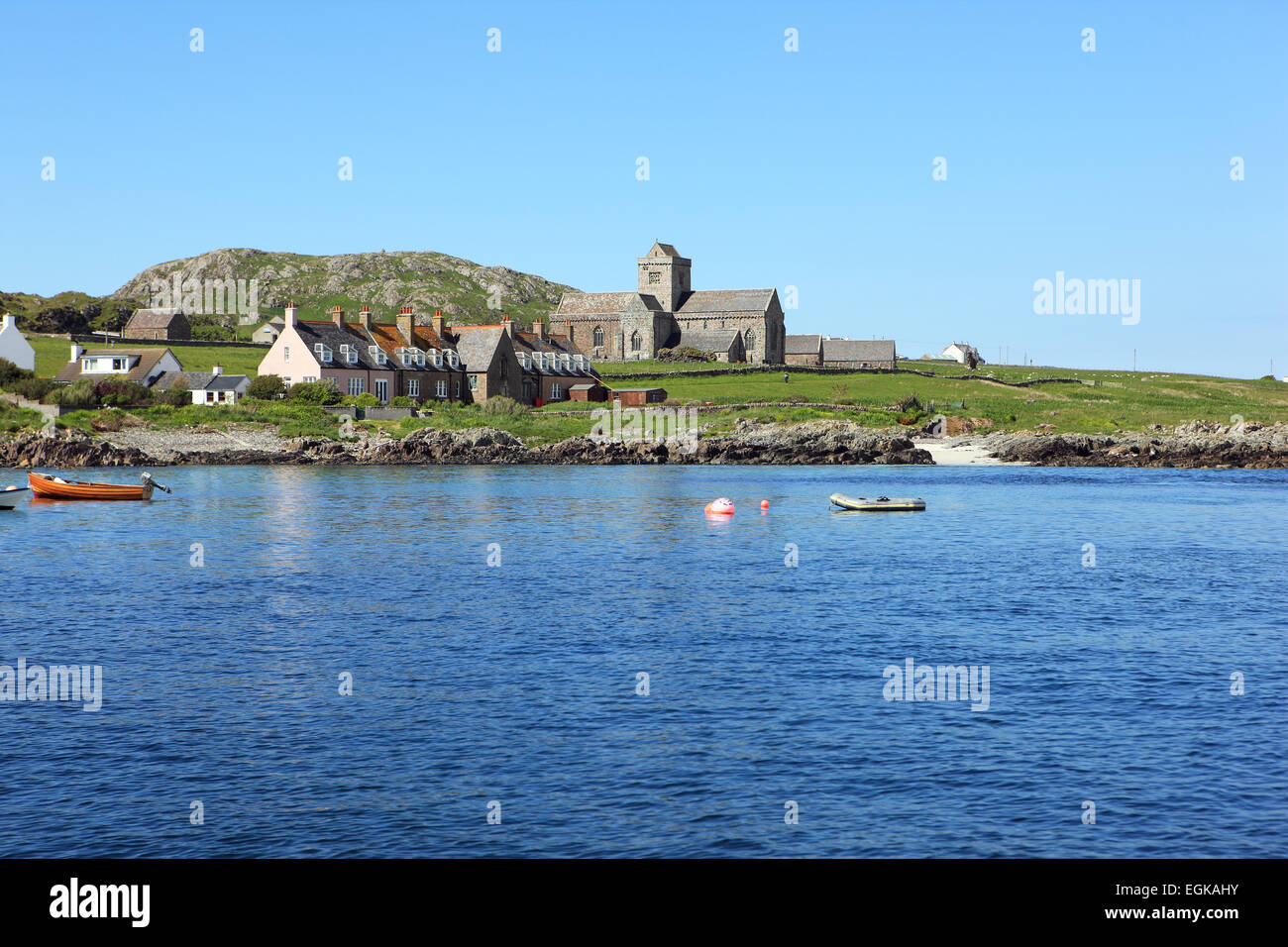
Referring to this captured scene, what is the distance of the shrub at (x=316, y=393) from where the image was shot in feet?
355

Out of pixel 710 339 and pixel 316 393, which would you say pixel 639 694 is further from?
pixel 710 339

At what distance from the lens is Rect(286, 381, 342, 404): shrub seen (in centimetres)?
10831

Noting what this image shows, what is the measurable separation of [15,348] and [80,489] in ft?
229

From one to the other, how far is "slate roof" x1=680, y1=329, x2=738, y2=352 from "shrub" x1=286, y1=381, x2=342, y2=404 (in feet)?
290

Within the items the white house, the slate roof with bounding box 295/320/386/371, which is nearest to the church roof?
the slate roof with bounding box 295/320/386/371

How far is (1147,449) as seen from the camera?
107125 millimetres

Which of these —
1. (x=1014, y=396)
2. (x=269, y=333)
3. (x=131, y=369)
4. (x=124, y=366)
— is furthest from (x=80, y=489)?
(x=1014, y=396)

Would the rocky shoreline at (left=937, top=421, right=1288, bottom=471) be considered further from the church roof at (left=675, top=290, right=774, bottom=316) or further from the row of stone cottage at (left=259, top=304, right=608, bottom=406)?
the church roof at (left=675, top=290, right=774, bottom=316)
